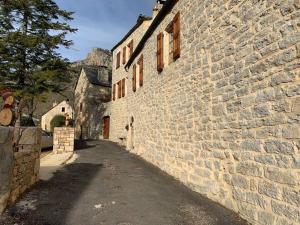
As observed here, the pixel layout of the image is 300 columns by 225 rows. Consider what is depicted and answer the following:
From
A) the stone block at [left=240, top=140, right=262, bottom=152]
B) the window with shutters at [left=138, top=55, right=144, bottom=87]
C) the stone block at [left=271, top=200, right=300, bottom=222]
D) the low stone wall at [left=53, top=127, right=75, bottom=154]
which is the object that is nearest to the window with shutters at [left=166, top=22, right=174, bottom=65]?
the window with shutters at [left=138, top=55, right=144, bottom=87]

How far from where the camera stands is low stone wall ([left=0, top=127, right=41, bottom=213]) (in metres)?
5.18

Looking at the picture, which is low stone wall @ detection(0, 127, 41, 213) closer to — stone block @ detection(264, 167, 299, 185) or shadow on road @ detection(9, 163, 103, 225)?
shadow on road @ detection(9, 163, 103, 225)

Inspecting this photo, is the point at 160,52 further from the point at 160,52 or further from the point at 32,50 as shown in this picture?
the point at 32,50

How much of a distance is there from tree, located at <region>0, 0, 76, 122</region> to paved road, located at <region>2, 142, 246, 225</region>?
9.44 m

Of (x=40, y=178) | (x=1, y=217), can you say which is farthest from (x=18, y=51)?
(x=1, y=217)

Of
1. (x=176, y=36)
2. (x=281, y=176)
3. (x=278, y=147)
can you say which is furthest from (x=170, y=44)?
(x=281, y=176)

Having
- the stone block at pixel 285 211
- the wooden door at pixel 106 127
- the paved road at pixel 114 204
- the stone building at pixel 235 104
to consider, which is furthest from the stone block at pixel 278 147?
the wooden door at pixel 106 127

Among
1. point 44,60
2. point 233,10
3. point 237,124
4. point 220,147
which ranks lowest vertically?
point 220,147

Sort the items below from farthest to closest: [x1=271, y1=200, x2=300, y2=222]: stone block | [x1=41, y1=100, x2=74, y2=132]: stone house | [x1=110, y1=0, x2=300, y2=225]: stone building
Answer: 1. [x1=41, y1=100, x2=74, y2=132]: stone house
2. [x1=110, y1=0, x2=300, y2=225]: stone building
3. [x1=271, y1=200, x2=300, y2=222]: stone block

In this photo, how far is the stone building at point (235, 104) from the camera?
4.32m

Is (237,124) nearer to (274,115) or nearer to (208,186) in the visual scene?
(274,115)

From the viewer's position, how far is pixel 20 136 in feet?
20.1

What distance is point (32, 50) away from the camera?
17.2 m

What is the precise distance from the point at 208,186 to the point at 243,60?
2.84 meters
